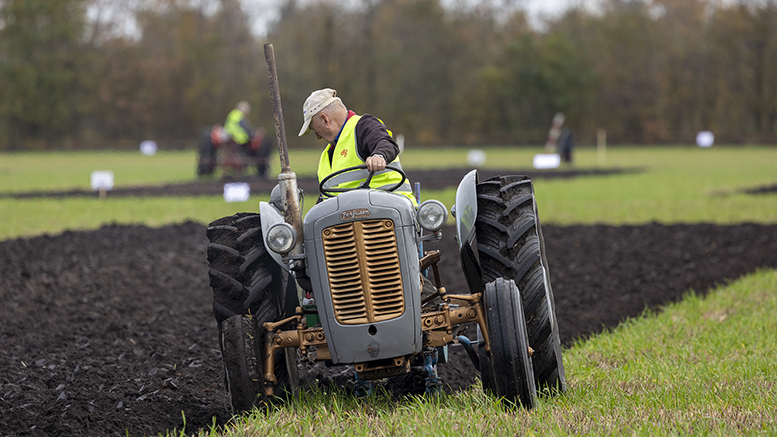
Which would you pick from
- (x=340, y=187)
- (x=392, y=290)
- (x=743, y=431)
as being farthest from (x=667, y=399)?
(x=340, y=187)

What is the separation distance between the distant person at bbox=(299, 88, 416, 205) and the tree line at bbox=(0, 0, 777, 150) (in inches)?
1580

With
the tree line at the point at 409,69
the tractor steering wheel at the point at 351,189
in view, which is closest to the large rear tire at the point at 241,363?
the tractor steering wheel at the point at 351,189

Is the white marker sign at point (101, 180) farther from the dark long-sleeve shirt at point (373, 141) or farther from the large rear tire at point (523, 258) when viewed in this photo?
the large rear tire at point (523, 258)

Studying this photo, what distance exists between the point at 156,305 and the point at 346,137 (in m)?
3.24

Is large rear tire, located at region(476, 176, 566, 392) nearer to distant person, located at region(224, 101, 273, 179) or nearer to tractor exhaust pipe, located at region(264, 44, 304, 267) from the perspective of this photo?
tractor exhaust pipe, located at region(264, 44, 304, 267)

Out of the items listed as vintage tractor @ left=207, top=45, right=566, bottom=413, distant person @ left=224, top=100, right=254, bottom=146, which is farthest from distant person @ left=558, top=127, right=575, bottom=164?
vintage tractor @ left=207, top=45, right=566, bottom=413

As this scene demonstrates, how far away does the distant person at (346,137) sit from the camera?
4.30 metres

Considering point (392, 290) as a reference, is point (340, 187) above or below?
above

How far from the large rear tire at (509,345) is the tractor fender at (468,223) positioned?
1.37 ft

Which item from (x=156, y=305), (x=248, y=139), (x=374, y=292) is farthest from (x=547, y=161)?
(x=374, y=292)

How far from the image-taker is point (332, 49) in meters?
45.8

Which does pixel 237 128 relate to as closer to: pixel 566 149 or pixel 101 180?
pixel 101 180

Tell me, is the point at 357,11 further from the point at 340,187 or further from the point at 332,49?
the point at 340,187

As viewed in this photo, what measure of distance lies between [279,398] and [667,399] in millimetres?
1866
